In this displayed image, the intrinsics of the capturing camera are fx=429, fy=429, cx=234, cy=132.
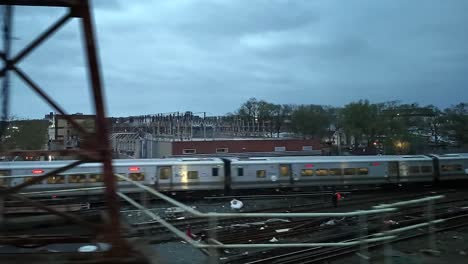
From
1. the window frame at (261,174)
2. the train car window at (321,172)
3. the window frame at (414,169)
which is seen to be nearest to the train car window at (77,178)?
the window frame at (261,174)

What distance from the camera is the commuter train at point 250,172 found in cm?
2266

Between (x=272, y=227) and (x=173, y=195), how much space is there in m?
12.7

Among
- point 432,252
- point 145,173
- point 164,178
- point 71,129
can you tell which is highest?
point 71,129

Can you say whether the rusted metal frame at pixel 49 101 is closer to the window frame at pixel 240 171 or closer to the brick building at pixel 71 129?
the brick building at pixel 71 129

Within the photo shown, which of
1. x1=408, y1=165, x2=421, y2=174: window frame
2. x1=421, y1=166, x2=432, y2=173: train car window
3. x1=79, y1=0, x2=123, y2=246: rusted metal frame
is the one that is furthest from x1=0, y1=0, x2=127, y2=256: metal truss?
x1=421, y1=166, x2=432, y2=173: train car window

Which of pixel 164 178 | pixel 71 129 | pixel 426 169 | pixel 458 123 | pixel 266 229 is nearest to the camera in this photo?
pixel 71 129

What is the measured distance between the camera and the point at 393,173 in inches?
1110

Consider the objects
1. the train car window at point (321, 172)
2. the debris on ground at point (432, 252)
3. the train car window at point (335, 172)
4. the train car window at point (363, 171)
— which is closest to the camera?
the debris on ground at point (432, 252)

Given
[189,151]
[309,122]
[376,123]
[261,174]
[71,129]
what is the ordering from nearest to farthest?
[71,129], [261,174], [189,151], [376,123], [309,122]

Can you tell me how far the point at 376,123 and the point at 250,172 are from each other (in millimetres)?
43857

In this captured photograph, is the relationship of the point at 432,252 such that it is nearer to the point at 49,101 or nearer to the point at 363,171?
the point at 49,101

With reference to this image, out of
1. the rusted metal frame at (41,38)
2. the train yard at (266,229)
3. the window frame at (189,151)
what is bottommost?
the train yard at (266,229)

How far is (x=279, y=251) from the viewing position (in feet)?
27.8

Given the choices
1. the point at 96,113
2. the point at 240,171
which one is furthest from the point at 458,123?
the point at 96,113
